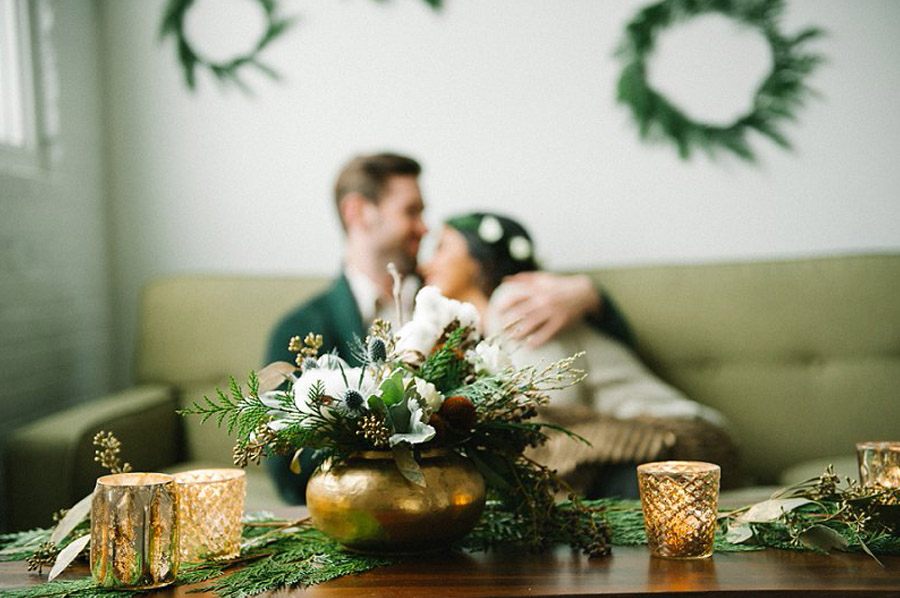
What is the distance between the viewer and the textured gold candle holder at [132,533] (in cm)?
93

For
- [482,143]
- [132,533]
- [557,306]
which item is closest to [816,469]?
[557,306]

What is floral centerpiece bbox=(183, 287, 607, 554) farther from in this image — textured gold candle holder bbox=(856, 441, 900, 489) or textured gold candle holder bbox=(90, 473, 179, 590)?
textured gold candle holder bbox=(856, 441, 900, 489)

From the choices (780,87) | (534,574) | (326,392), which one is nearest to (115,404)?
(326,392)

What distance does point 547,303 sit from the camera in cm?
221

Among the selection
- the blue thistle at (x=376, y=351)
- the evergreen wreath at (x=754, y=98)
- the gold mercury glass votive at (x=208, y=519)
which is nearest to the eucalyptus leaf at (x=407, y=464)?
the blue thistle at (x=376, y=351)

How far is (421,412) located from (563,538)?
29 centimetres

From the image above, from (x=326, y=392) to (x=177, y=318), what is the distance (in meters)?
1.53

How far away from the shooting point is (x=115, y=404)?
6.86ft

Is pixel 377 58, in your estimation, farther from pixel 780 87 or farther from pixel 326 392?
pixel 326 392

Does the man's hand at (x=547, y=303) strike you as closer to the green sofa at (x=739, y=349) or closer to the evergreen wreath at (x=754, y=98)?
the green sofa at (x=739, y=349)

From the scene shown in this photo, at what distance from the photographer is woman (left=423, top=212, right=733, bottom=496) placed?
1.84 m

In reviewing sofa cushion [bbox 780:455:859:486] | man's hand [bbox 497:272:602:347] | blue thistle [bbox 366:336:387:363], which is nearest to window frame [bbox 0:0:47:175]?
man's hand [bbox 497:272:602:347]

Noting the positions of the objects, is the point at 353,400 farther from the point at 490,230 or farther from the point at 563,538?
the point at 490,230

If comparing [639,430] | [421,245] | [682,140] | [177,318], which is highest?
[682,140]
